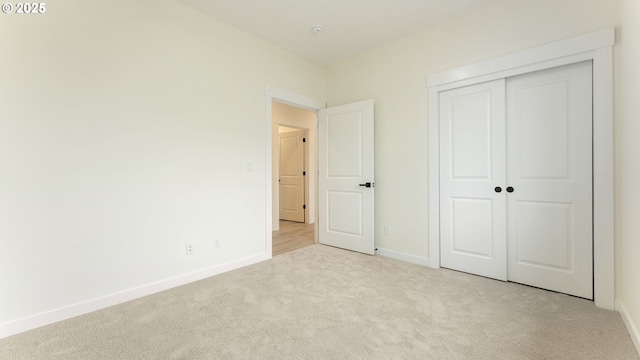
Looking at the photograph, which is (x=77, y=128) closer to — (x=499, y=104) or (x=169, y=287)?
(x=169, y=287)

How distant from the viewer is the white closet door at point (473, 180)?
8.55 ft

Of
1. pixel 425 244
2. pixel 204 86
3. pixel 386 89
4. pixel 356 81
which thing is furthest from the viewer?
pixel 356 81

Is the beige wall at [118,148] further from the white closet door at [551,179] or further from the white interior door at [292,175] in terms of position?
the white interior door at [292,175]

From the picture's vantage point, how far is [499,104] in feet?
8.50

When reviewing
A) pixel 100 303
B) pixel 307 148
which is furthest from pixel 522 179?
pixel 307 148

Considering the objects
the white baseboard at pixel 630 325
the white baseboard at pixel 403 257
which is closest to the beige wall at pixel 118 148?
the white baseboard at pixel 403 257

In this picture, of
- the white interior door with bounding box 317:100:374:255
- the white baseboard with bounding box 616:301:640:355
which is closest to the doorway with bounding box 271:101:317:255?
the white interior door with bounding box 317:100:374:255

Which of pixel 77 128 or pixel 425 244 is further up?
pixel 77 128

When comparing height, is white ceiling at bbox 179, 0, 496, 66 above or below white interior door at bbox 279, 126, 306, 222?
above

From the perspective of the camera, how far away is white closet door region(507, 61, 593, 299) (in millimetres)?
2191

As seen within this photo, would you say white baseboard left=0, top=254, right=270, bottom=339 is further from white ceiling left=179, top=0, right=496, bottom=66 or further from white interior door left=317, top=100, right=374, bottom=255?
white ceiling left=179, top=0, right=496, bottom=66

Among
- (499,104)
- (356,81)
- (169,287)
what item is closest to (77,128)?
(169,287)

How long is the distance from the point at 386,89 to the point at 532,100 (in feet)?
4.95

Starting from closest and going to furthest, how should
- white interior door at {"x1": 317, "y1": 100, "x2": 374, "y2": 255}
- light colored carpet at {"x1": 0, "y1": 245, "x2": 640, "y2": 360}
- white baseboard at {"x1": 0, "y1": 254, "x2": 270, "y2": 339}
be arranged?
light colored carpet at {"x1": 0, "y1": 245, "x2": 640, "y2": 360} < white baseboard at {"x1": 0, "y1": 254, "x2": 270, "y2": 339} < white interior door at {"x1": 317, "y1": 100, "x2": 374, "y2": 255}
